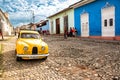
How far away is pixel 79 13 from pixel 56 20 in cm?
1238

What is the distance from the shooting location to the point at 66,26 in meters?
33.8

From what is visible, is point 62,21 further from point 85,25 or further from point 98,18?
point 98,18

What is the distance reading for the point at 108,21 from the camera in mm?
20703

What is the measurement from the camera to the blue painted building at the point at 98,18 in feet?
64.2

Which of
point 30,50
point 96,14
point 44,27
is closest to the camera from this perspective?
point 30,50

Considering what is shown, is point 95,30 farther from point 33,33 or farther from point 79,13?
point 33,33

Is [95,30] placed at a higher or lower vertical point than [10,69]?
higher

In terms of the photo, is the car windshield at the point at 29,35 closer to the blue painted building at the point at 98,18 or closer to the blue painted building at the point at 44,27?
the blue painted building at the point at 98,18

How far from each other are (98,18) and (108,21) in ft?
6.36

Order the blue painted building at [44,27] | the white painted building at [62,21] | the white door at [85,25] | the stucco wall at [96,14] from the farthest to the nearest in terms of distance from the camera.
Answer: the blue painted building at [44,27], the white painted building at [62,21], the white door at [85,25], the stucco wall at [96,14]

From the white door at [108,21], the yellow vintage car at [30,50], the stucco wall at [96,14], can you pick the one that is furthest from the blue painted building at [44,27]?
the yellow vintage car at [30,50]

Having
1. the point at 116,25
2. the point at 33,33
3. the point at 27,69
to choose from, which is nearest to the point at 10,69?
the point at 27,69

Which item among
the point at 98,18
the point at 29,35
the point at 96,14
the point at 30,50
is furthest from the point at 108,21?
the point at 30,50

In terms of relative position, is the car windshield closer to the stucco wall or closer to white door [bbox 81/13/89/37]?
the stucco wall
